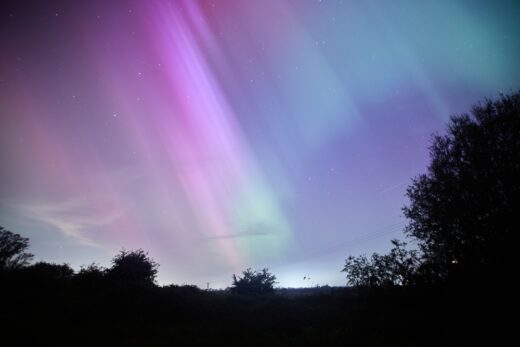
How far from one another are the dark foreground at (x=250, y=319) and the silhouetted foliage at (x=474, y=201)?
6.21 feet

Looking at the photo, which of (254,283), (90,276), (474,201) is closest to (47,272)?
(90,276)

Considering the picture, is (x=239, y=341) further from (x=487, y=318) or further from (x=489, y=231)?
(x=489, y=231)

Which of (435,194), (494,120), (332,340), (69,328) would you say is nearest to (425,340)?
(332,340)

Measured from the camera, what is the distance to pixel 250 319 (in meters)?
17.6

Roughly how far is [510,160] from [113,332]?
25770 millimetres

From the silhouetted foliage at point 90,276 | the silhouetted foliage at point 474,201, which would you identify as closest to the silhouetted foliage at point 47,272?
the silhouetted foliage at point 90,276

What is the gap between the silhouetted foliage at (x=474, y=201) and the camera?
53.0ft

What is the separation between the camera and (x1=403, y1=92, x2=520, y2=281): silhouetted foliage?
16156 mm

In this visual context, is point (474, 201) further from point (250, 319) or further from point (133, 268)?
point (133, 268)

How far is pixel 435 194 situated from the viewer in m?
20.1

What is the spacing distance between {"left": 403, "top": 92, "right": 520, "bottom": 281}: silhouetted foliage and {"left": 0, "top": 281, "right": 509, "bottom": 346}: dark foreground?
1.89m

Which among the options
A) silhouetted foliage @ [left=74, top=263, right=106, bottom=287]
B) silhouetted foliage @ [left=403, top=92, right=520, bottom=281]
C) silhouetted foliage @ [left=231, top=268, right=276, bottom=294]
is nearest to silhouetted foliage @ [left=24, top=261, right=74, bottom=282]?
silhouetted foliage @ [left=74, top=263, right=106, bottom=287]

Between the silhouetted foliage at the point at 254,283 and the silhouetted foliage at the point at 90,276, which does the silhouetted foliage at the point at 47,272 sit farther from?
the silhouetted foliage at the point at 254,283

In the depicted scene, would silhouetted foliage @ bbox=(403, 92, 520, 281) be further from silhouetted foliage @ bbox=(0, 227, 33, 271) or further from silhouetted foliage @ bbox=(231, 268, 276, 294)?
silhouetted foliage @ bbox=(0, 227, 33, 271)
